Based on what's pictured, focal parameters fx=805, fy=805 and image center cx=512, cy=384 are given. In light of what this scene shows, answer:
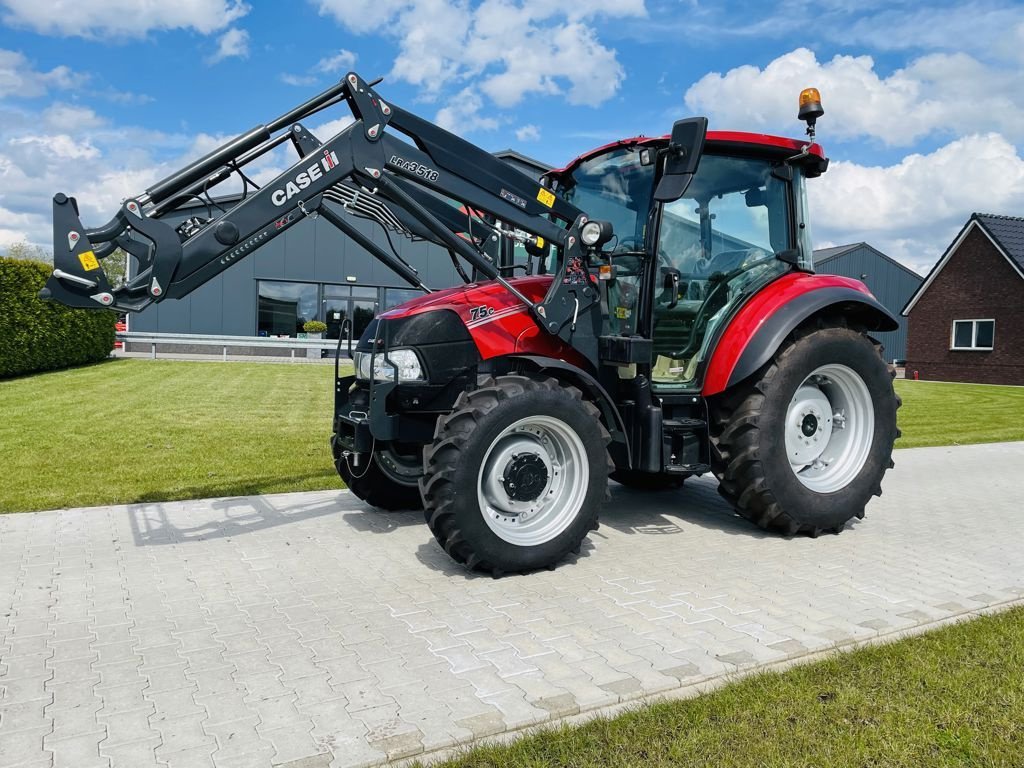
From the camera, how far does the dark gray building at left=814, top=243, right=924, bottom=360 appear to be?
39.1 m

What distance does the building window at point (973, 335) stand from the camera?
26625mm

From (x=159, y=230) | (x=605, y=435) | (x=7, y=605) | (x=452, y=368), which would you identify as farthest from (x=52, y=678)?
(x=605, y=435)

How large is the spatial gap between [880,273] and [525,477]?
135 feet

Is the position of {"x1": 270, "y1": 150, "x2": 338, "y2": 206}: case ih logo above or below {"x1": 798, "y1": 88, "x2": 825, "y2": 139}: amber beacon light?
below

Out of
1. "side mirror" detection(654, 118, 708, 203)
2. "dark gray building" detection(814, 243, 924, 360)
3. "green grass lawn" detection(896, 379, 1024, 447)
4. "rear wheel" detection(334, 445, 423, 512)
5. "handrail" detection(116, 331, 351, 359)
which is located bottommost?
"green grass lawn" detection(896, 379, 1024, 447)

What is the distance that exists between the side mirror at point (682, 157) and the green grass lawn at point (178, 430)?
417cm

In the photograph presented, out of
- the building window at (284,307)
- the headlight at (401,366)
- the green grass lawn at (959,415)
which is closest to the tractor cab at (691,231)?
the headlight at (401,366)

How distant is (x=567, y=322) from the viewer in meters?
5.28

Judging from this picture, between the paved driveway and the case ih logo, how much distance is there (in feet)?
7.27

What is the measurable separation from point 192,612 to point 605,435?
8.34 ft

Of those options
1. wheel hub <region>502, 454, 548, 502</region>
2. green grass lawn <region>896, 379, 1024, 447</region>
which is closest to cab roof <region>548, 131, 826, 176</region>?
wheel hub <region>502, 454, 548, 502</region>

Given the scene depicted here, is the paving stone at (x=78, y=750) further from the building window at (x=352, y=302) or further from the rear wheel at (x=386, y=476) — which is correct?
the building window at (x=352, y=302)

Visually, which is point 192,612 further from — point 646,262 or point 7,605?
point 646,262

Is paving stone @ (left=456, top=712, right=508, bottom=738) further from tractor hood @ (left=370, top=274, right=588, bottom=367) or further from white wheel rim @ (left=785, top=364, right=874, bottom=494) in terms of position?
white wheel rim @ (left=785, top=364, right=874, bottom=494)
